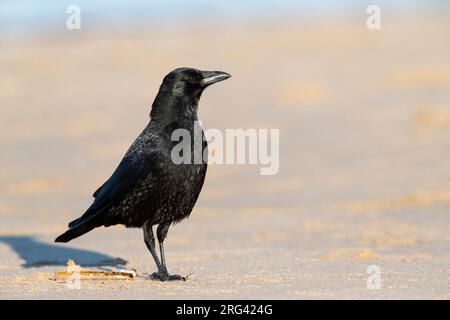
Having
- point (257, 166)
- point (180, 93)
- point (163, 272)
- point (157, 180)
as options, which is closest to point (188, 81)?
point (180, 93)

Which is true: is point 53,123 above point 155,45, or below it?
below

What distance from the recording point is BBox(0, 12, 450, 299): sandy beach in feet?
26.5

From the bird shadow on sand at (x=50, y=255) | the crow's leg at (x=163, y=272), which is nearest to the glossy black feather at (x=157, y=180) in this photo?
the crow's leg at (x=163, y=272)

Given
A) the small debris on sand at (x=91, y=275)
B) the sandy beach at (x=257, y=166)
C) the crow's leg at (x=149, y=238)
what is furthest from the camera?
the sandy beach at (x=257, y=166)

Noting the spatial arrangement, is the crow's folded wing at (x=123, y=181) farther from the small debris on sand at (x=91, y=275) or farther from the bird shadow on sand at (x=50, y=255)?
the bird shadow on sand at (x=50, y=255)

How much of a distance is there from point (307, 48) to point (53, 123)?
926 cm

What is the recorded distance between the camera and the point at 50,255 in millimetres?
9953

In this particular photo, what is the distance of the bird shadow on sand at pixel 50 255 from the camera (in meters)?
9.20

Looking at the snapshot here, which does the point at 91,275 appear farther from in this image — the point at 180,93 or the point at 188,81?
the point at 188,81

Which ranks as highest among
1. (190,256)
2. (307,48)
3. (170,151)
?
(307,48)

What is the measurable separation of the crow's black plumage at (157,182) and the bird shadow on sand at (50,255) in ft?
4.35

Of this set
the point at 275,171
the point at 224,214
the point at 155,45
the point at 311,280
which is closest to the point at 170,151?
the point at 311,280

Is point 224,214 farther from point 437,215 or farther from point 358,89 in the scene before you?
point 358,89

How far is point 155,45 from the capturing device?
33000mm
